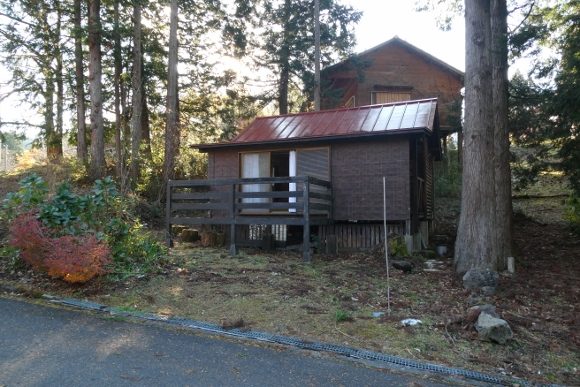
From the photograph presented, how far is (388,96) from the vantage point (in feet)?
69.7

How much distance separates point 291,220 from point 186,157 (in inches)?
365

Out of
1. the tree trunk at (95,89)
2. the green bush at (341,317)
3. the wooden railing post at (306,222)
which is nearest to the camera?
the green bush at (341,317)

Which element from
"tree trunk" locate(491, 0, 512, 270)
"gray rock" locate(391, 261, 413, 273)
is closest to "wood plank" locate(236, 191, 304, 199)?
"gray rock" locate(391, 261, 413, 273)

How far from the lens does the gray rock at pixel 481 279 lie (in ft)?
21.8

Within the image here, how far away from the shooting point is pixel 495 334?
4465 mm

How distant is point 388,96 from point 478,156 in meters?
14.1

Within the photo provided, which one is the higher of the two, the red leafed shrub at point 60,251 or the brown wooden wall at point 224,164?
the brown wooden wall at point 224,164

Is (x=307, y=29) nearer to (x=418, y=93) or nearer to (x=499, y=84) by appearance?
(x=418, y=93)

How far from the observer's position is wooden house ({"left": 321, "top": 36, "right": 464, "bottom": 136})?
69.3 ft

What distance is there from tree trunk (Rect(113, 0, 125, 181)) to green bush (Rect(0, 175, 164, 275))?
715 cm

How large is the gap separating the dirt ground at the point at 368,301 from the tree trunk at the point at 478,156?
0.53 meters

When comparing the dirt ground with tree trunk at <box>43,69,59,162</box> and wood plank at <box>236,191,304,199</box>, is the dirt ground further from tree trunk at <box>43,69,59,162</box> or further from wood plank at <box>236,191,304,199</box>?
tree trunk at <box>43,69,59,162</box>

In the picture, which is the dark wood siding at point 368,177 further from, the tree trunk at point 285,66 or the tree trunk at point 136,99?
the tree trunk at point 285,66

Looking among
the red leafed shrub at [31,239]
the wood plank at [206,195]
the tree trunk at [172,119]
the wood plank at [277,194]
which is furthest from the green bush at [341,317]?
the tree trunk at [172,119]
